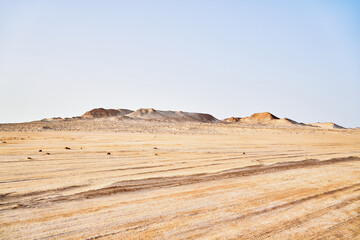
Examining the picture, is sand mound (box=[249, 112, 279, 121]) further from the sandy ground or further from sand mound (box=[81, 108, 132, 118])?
the sandy ground

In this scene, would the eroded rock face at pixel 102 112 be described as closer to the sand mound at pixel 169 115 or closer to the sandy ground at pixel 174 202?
the sand mound at pixel 169 115

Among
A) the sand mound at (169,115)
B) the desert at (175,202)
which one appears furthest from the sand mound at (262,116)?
the desert at (175,202)

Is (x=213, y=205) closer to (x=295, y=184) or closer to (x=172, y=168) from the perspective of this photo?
(x=295, y=184)

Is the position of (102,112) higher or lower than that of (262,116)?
higher

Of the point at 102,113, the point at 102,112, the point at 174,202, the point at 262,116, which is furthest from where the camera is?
the point at 262,116

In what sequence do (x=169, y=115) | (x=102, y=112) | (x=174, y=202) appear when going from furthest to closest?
(x=102, y=112) → (x=169, y=115) → (x=174, y=202)

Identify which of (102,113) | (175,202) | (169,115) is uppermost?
(102,113)

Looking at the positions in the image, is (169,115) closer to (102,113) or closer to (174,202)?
(102,113)

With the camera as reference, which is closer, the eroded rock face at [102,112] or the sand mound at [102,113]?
the sand mound at [102,113]

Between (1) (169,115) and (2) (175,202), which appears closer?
(2) (175,202)

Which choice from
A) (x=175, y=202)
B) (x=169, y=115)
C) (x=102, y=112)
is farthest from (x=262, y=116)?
(x=175, y=202)

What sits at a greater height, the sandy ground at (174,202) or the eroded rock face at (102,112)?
the eroded rock face at (102,112)

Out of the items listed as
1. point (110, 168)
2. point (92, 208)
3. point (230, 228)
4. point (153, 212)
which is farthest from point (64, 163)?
point (230, 228)

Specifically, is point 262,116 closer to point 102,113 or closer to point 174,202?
point 102,113
